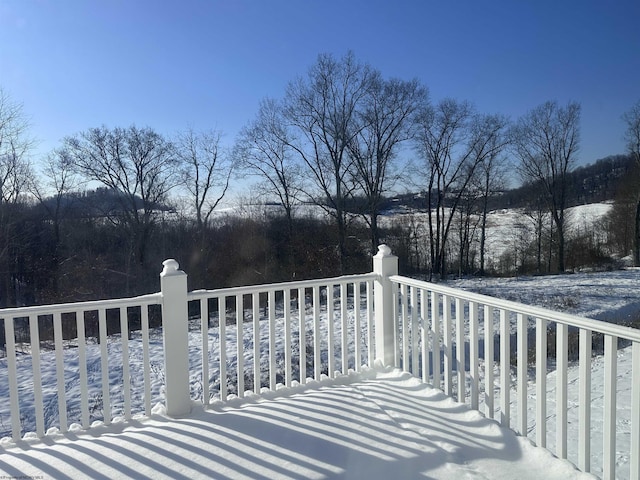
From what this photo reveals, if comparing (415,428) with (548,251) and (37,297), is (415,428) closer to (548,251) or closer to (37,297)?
(37,297)

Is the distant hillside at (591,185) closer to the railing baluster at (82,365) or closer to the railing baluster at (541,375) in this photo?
the railing baluster at (541,375)

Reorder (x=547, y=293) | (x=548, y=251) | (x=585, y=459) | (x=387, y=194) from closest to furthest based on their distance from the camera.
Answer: (x=585, y=459)
(x=547, y=293)
(x=387, y=194)
(x=548, y=251)

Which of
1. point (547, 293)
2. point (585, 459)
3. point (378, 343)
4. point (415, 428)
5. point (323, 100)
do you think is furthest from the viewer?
point (323, 100)

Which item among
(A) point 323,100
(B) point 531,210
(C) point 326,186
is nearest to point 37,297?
(C) point 326,186

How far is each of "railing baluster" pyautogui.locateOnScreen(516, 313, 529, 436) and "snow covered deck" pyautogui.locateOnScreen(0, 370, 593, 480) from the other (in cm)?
9

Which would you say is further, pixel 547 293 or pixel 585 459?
pixel 547 293

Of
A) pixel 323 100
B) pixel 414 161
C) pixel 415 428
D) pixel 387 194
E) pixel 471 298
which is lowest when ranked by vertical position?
pixel 415 428

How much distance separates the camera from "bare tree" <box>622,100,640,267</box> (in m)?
14.3

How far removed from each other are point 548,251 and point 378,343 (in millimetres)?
16567

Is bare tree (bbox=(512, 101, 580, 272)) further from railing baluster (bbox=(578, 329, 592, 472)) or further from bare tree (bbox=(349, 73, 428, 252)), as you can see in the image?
railing baluster (bbox=(578, 329, 592, 472))

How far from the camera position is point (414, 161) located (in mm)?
14375

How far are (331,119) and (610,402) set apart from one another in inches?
480

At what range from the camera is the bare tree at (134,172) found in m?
13.6

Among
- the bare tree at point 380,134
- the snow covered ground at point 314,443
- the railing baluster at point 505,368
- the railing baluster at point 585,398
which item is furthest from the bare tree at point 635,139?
the railing baluster at point 585,398
